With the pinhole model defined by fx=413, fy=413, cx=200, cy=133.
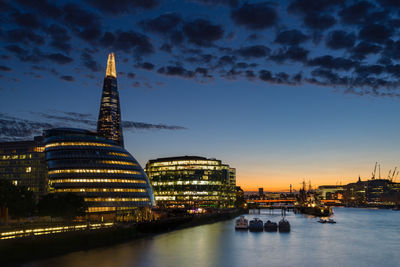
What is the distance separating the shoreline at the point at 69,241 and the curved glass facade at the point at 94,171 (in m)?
20.6

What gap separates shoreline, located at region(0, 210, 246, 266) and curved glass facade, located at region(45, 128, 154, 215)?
67.7 feet

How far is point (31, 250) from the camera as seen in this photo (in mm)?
59000

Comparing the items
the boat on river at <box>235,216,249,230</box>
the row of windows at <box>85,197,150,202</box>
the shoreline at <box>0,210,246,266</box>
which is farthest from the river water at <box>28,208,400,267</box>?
the row of windows at <box>85,197,150,202</box>

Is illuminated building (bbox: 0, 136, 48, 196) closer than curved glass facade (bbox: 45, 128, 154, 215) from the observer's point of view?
No

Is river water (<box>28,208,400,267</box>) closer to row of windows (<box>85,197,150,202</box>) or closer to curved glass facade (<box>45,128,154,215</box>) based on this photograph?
row of windows (<box>85,197,150,202</box>)

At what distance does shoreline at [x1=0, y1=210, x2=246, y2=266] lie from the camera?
55938 mm

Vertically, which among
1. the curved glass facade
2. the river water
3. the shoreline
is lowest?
the river water

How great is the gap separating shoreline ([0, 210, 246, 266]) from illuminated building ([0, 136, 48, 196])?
2118 inches

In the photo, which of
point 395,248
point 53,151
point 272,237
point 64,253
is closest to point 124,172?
point 53,151

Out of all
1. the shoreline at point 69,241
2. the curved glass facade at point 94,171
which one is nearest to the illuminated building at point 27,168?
the curved glass facade at point 94,171

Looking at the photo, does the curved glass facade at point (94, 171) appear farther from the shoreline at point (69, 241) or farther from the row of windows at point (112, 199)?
the shoreline at point (69, 241)

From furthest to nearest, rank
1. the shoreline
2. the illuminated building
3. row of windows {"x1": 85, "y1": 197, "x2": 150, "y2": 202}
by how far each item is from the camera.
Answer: the illuminated building < row of windows {"x1": 85, "y1": 197, "x2": 150, "y2": 202} < the shoreline

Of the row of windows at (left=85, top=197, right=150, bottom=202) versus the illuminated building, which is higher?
the illuminated building

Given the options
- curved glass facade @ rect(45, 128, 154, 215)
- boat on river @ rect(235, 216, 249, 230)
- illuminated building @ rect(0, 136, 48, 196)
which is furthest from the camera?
illuminated building @ rect(0, 136, 48, 196)
